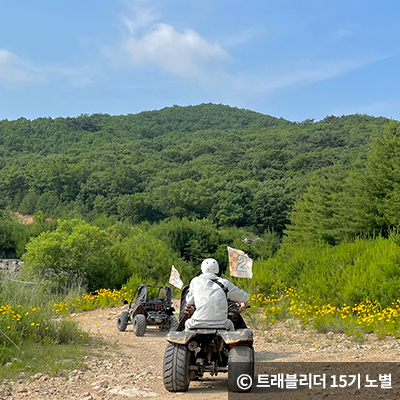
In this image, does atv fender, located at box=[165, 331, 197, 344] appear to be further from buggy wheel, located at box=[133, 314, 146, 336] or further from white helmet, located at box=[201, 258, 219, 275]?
buggy wheel, located at box=[133, 314, 146, 336]

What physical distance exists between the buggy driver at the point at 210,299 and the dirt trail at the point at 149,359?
78 centimetres

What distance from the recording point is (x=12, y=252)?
37656 mm

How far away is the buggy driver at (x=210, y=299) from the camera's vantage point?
18.5 feet

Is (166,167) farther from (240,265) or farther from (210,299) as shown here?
(210,299)

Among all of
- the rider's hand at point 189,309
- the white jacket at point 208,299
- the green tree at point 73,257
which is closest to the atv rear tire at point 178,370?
the white jacket at point 208,299

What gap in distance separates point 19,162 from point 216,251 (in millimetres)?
67713

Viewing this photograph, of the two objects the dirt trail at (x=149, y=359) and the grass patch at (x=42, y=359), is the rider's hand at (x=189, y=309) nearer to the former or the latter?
the dirt trail at (x=149, y=359)

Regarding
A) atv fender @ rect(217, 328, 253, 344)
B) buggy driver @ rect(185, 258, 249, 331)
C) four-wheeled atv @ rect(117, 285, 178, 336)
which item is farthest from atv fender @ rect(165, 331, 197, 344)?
four-wheeled atv @ rect(117, 285, 178, 336)

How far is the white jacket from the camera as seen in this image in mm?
5645

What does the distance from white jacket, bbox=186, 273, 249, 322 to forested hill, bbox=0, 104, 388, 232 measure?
43137 mm

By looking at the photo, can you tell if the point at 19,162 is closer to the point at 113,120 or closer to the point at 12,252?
the point at 113,120

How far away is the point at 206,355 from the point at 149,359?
269cm

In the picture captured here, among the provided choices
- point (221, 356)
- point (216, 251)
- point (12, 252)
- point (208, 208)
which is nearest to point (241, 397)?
point (221, 356)

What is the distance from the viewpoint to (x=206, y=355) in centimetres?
566
